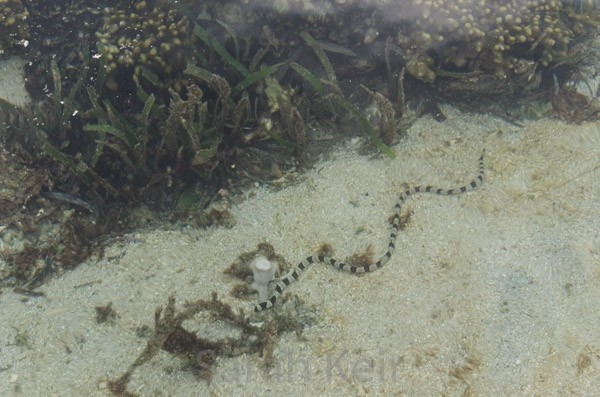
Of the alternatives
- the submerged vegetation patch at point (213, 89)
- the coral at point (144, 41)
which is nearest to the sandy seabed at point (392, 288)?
the submerged vegetation patch at point (213, 89)

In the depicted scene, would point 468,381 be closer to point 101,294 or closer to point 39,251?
point 101,294

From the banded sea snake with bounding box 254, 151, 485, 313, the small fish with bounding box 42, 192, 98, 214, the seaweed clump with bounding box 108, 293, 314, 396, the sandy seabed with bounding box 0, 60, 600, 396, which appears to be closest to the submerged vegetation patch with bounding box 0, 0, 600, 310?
the small fish with bounding box 42, 192, 98, 214

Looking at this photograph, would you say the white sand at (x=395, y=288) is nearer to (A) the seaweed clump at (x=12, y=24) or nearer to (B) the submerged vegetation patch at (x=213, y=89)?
(B) the submerged vegetation patch at (x=213, y=89)

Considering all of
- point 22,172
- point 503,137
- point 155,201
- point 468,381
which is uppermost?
point 22,172

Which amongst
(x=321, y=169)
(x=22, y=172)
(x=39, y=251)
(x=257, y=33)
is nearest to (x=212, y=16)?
(x=257, y=33)

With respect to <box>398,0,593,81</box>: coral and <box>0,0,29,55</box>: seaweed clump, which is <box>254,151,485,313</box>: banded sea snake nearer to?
<box>398,0,593,81</box>: coral

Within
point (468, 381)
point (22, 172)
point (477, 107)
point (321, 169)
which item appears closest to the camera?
point (468, 381)
